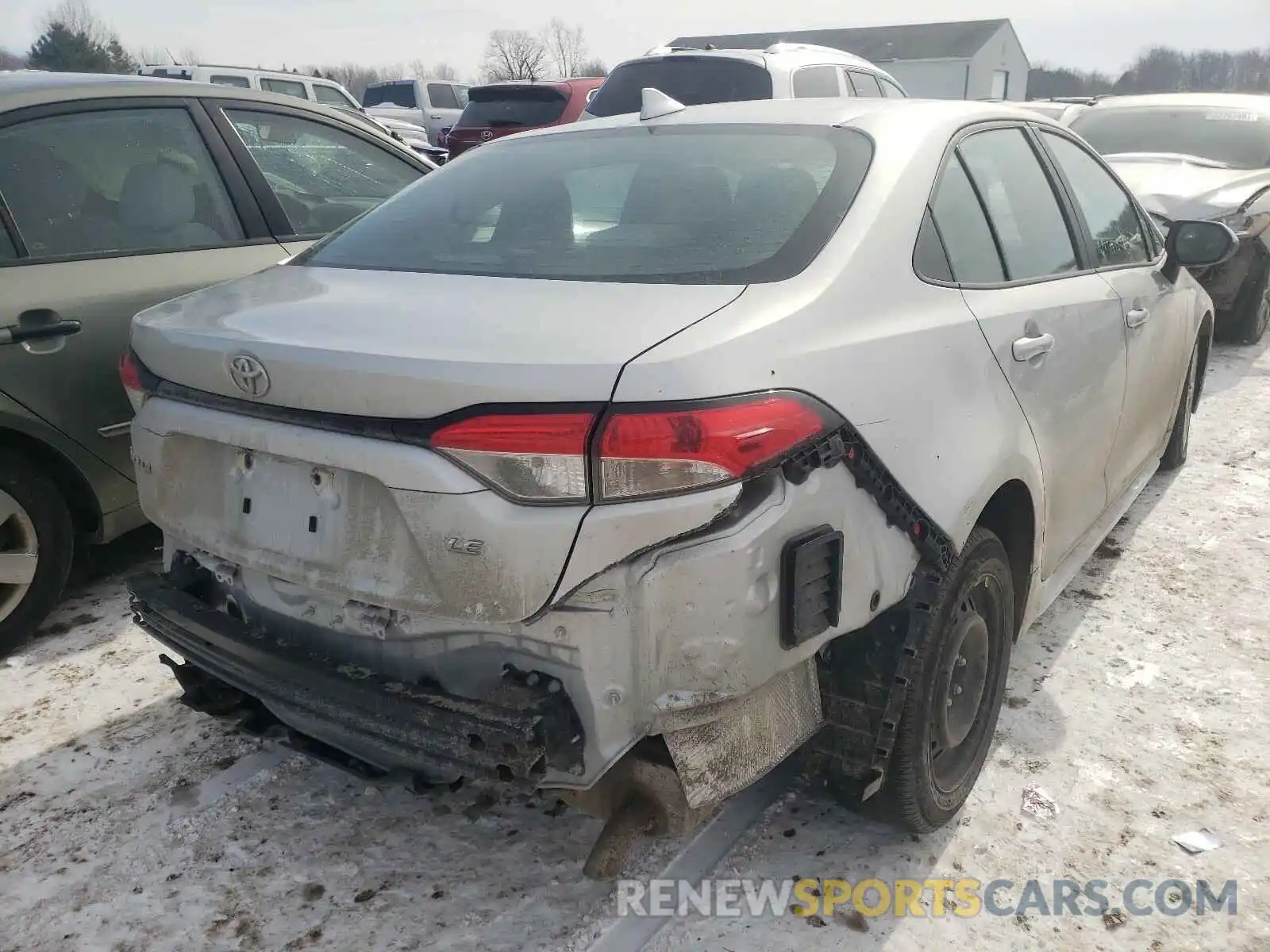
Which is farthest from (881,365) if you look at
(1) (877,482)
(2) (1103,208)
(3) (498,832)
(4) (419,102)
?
(4) (419,102)

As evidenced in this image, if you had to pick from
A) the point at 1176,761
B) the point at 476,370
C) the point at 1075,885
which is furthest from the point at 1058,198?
the point at 476,370

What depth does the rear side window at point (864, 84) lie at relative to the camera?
9.09m

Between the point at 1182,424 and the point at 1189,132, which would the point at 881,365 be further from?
the point at 1189,132

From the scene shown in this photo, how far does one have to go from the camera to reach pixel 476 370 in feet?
5.52

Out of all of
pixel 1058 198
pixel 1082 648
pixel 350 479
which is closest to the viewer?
pixel 350 479

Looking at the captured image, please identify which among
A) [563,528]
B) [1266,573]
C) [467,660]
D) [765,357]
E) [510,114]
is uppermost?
[510,114]

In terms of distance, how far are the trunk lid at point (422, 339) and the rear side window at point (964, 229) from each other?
0.73m

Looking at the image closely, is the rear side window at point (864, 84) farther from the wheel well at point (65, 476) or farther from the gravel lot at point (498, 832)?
the wheel well at point (65, 476)

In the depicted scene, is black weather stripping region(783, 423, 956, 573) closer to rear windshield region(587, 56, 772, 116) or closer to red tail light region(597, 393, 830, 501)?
red tail light region(597, 393, 830, 501)

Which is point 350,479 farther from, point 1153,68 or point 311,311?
point 1153,68

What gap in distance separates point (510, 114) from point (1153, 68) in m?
81.1

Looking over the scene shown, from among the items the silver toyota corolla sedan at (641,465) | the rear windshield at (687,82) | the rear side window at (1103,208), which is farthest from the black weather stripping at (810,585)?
the rear windshield at (687,82)

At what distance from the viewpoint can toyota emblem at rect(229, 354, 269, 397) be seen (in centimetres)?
189

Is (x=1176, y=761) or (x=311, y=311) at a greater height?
(x=311, y=311)
